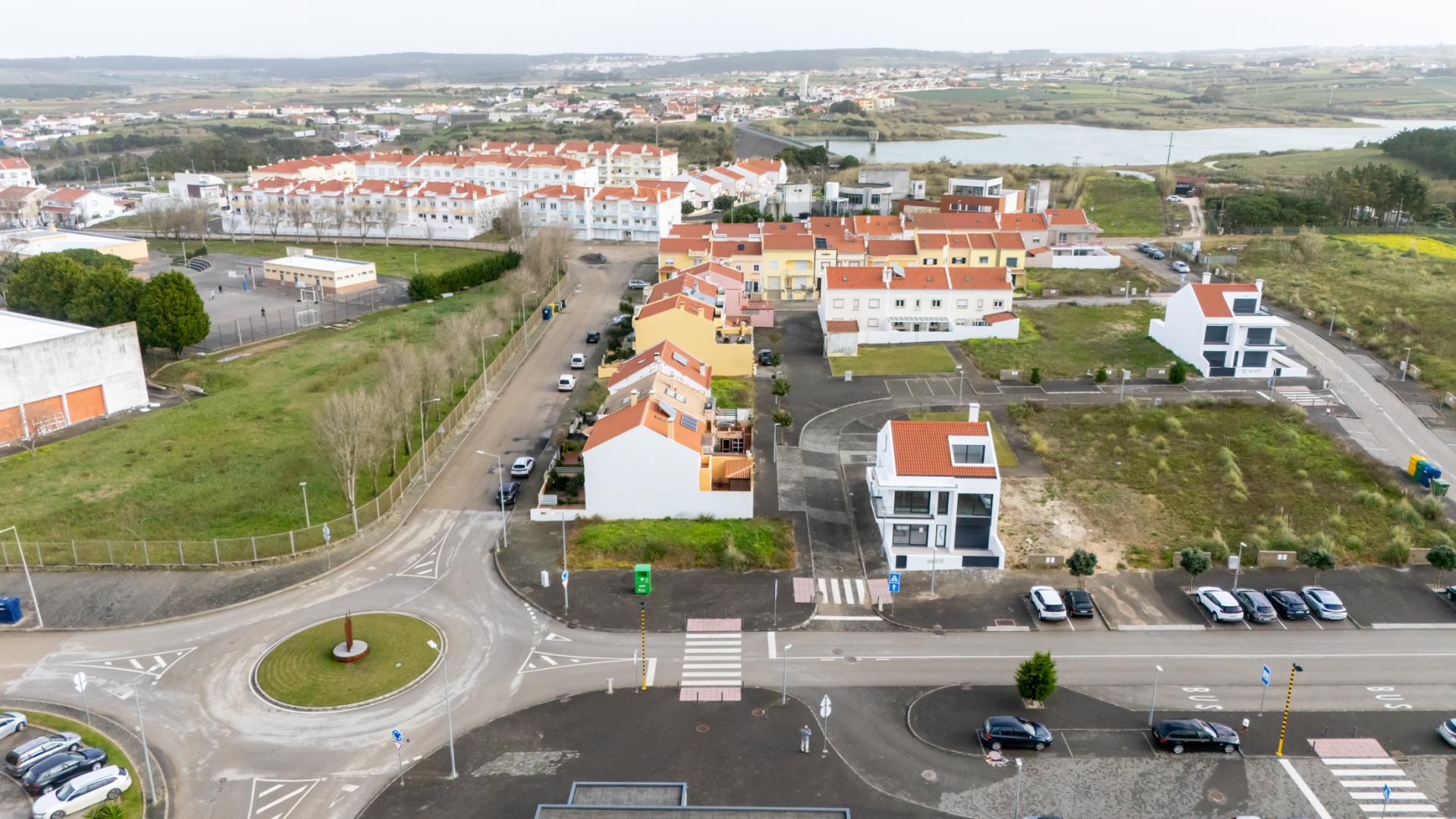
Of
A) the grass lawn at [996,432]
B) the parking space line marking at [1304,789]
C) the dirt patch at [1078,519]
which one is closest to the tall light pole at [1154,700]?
the parking space line marking at [1304,789]

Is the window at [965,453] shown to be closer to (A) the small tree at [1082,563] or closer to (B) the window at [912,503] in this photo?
(B) the window at [912,503]

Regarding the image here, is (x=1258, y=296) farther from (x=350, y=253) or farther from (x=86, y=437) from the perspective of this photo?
(x=350, y=253)

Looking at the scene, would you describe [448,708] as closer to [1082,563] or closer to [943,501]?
[943,501]

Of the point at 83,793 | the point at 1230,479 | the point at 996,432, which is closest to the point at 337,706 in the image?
the point at 83,793

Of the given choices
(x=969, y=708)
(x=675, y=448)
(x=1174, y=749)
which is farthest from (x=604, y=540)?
(x=1174, y=749)

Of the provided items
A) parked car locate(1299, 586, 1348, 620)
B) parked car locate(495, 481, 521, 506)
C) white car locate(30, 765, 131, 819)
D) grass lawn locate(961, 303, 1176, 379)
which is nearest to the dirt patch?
parked car locate(1299, 586, 1348, 620)

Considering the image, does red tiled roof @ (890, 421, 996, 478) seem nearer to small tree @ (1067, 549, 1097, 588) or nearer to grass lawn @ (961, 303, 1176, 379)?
small tree @ (1067, 549, 1097, 588)
